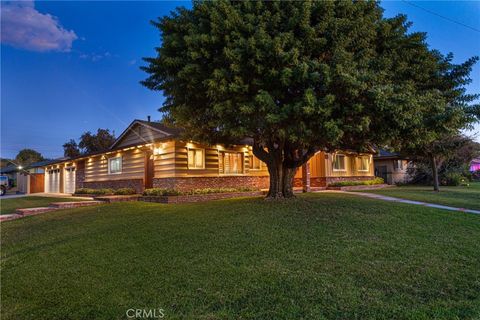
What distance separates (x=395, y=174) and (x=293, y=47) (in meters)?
26.8

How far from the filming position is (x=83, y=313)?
3318 millimetres

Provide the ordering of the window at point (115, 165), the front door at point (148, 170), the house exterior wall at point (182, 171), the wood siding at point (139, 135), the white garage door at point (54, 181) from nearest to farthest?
the house exterior wall at point (182, 171)
the front door at point (148, 170)
the wood siding at point (139, 135)
the window at point (115, 165)
the white garage door at point (54, 181)

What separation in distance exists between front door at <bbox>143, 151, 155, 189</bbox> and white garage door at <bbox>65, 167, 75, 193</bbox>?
10.9 m

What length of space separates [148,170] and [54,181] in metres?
15.3

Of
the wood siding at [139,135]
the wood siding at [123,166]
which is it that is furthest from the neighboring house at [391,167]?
the wood siding at [123,166]

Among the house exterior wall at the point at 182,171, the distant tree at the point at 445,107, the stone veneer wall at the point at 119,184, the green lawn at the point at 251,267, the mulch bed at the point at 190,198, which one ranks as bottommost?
the green lawn at the point at 251,267

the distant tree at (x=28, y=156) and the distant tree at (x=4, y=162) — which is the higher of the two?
the distant tree at (x=28, y=156)

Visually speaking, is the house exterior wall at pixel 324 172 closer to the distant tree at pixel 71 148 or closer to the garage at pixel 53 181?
the garage at pixel 53 181

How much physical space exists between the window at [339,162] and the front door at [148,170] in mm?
13811

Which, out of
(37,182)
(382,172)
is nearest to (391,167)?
(382,172)

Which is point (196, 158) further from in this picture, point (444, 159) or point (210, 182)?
point (444, 159)

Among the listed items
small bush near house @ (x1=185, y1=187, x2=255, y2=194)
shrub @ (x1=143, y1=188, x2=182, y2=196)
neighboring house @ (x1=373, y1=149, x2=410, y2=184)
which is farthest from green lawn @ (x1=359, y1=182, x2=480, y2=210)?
neighboring house @ (x1=373, y1=149, x2=410, y2=184)

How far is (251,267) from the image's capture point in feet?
15.0

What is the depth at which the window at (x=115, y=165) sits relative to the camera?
19561 millimetres
